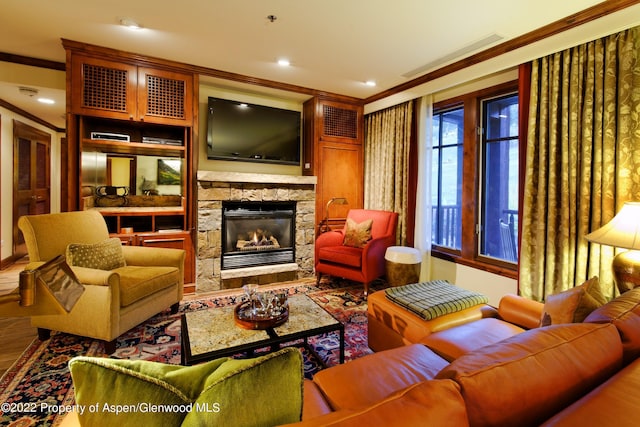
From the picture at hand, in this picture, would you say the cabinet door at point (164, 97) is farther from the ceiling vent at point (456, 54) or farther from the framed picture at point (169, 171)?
the ceiling vent at point (456, 54)

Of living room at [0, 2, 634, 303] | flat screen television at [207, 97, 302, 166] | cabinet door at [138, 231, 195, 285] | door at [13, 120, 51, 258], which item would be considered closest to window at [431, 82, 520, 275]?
living room at [0, 2, 634, 303]

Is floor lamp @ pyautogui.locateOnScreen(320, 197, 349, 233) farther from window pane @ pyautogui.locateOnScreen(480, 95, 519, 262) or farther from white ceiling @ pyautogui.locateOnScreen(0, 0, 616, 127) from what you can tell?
window pane @ pyautogui.locateOnScreen(480, 95, 519, 262)

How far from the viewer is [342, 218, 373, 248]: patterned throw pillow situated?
12.8 ft

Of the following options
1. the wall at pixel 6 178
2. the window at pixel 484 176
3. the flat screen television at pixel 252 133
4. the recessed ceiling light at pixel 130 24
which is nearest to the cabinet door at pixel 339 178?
the flat screen television at pixel 252 133

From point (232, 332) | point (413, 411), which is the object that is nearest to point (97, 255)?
point (232, 332)

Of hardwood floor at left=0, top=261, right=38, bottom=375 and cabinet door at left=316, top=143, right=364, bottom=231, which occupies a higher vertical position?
cabinet door at left=316, top=143, right=364, bottom=231

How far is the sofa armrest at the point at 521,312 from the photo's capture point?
181cm

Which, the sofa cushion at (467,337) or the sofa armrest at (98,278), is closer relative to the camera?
the sofa cushion at (467,337)

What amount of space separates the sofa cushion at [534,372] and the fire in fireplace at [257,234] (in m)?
3.47

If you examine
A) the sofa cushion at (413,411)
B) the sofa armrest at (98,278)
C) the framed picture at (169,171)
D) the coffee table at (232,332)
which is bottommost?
the coffee table at (232,332)

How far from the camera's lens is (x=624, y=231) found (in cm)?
189

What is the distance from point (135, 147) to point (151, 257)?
4.61ft

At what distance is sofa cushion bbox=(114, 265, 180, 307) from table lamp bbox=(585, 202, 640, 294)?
313cm

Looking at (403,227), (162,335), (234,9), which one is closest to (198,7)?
(234,9)
